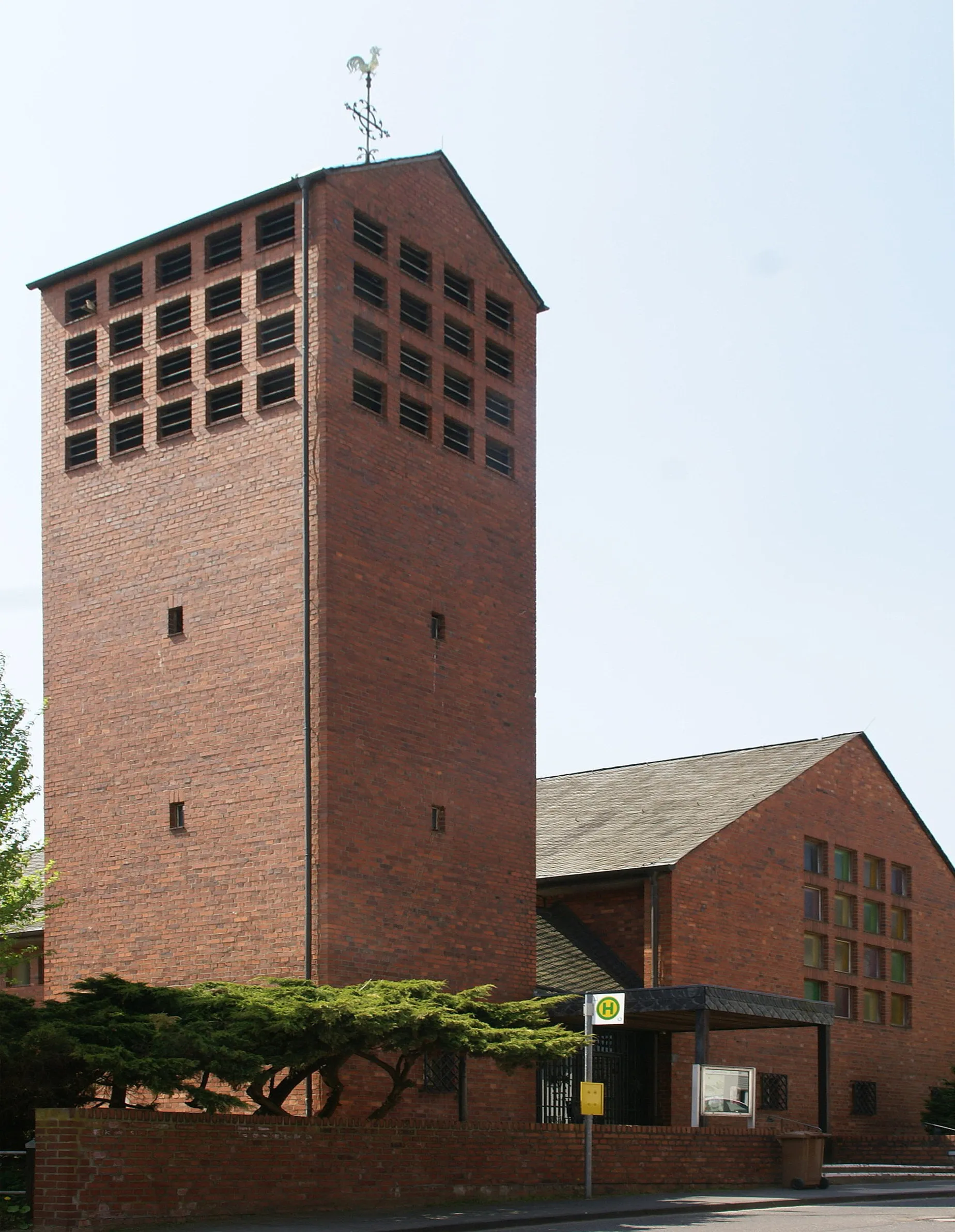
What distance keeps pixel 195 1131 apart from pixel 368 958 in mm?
7407

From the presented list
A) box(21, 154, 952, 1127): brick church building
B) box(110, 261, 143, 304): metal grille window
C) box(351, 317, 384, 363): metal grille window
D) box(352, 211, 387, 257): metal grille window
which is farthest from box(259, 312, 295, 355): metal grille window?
box(110, 261, 143, 304): metal grille window

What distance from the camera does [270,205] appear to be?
98.3ft

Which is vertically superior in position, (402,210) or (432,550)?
(402,210)

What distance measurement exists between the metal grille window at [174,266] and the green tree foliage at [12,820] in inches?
315

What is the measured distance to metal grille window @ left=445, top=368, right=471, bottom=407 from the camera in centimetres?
3148

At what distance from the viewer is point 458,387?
31781mm

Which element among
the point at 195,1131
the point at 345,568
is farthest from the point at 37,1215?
the point at 345,568

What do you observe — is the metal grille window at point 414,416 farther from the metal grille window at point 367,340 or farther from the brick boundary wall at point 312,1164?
the brick boundary wall at point 312,1164

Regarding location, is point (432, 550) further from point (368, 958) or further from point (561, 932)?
point (561, 932)

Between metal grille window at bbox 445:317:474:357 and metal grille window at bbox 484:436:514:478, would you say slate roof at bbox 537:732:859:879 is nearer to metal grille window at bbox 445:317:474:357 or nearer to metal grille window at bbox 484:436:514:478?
metal grille window at bbox 484:436:514:478

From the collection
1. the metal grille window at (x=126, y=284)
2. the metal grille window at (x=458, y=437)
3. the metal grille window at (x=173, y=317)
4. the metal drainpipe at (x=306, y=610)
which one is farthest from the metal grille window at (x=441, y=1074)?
the metal grille window at (x=126, y=284)

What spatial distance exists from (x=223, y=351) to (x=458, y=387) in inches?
179

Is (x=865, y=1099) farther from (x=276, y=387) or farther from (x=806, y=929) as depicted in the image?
(x=276, y=387)

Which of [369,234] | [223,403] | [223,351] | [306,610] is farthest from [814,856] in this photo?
[223,351]
